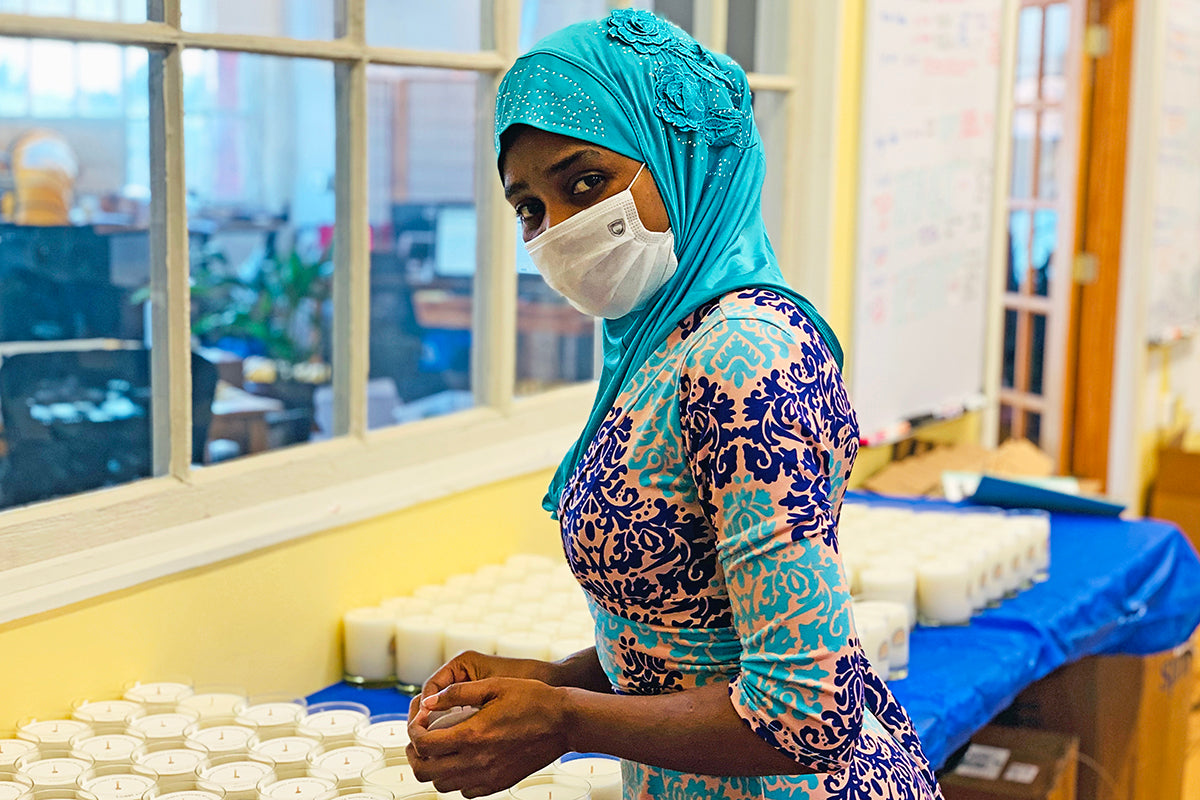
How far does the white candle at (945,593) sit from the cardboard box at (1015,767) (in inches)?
10.8

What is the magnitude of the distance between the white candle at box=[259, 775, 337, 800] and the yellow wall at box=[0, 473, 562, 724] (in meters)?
0.35

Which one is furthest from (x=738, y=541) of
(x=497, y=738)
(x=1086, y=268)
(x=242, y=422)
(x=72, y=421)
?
(x=1086, y=268)

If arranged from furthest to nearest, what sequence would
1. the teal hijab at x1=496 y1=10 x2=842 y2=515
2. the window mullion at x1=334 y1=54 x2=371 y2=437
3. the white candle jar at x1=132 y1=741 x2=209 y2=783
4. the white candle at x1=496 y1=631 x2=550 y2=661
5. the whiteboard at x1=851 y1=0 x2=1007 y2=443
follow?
the whiteboard at x1=851 y1=0 x2=1007 y2=443
the window mullion at x1=334 y1=54 x2=371 y2=437
the white candle at x1=496 y1=631 x2=550 y2=661
the white candle jar at x1=132 y1=741 x2=209 y2=783
the teal hijab at x1=496 y1=10 x2=842 y2=515

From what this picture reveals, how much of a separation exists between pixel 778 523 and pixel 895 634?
118cm

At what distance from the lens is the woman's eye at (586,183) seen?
1.07 m

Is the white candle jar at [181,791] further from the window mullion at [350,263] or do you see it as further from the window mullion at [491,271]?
the window mullion at [491,271]

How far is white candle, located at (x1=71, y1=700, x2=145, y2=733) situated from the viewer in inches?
61.5

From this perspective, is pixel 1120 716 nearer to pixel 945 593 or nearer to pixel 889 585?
pixel 945 593

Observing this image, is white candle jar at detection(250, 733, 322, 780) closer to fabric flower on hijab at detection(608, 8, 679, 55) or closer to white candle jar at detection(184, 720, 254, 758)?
white candle jar at detection(184, 720, 254, 758)

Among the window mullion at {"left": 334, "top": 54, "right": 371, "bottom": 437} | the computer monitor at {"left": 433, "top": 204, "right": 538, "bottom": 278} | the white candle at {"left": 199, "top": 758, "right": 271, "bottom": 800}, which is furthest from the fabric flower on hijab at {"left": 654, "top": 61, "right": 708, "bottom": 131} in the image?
the computer monitor at {"left": 433, "top": 204, "right": 538, "bottom": 278}

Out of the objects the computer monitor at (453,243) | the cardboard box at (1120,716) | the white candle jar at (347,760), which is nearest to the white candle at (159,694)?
the white candle jar at (347,760)

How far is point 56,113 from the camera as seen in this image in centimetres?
758

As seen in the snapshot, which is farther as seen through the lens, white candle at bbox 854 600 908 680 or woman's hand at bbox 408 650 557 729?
white candle at bbox 854 600 908 680

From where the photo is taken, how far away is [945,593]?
7.62 ft
